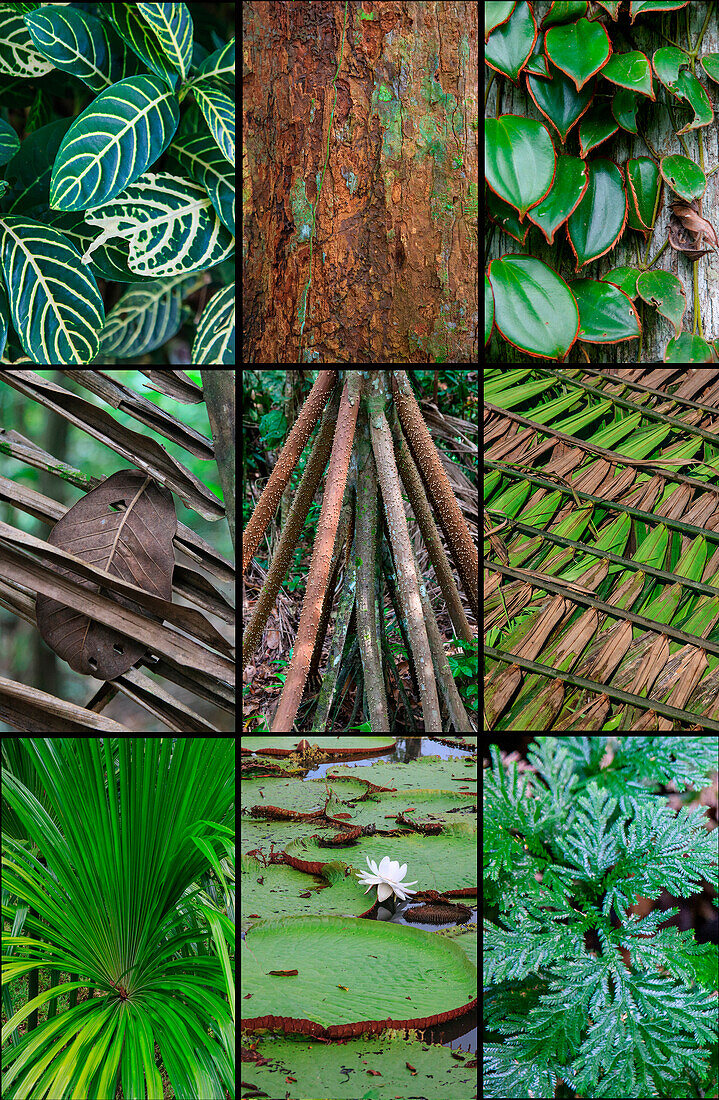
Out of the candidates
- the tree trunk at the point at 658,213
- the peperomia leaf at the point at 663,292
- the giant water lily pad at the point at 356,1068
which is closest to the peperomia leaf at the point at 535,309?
the tree trunk at the point at 658,213

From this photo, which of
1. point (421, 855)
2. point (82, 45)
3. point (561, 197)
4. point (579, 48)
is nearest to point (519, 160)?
point (561, 197)

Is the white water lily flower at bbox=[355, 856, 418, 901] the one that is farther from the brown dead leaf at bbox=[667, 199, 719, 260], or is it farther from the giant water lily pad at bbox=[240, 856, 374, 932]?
the brown dead leaf at bbox=[667, 199, 719, 260]

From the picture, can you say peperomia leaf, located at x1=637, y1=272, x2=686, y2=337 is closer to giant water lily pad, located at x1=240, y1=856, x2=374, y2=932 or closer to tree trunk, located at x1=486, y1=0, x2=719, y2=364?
tree trunk, located at x1=486, y1=0, x2=719, y2=364

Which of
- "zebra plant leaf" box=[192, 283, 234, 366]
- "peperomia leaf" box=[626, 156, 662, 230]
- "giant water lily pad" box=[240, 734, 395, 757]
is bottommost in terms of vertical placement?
"giant water lily pad" box=[240, 734, 395, 757]

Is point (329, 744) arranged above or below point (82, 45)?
below

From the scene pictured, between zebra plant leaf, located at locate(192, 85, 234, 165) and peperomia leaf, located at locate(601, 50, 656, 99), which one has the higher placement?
peperomia leaf, located at locate(601, 50, 656, 99)

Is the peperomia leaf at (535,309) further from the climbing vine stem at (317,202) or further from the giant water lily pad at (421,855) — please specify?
the giant water lily pad at (421,855)

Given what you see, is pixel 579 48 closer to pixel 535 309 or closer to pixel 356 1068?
pixel 535 309

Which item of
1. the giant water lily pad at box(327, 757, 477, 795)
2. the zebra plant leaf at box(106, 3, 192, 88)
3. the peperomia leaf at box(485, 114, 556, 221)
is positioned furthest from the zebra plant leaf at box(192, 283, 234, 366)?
the giant water lily pad at box(327, 757, 477, 795)
